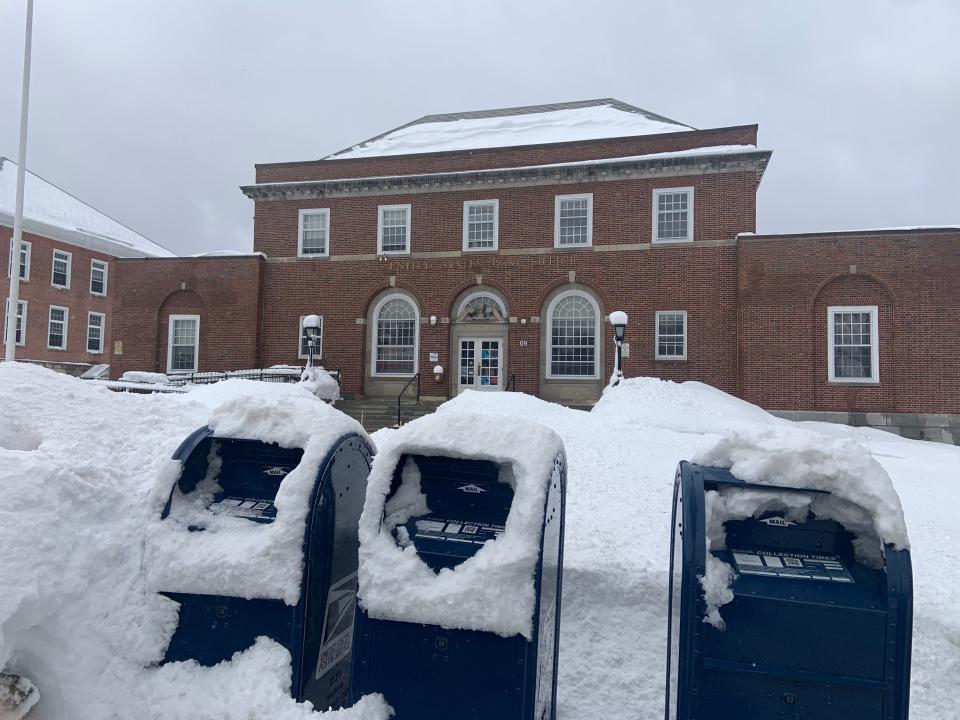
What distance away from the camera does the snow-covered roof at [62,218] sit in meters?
33.9

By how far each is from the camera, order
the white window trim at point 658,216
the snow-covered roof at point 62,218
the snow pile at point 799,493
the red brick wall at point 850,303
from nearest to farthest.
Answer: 1. the snow pile at point 799,493
2. the red brick wall at point 850,303
3. the white window trim at point 658,216
4. the snow-covered roof at point 62,218

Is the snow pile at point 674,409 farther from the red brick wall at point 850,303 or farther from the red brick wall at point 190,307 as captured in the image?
the red brick wall at point 190,307

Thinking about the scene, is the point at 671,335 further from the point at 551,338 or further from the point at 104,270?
the point at 104,270

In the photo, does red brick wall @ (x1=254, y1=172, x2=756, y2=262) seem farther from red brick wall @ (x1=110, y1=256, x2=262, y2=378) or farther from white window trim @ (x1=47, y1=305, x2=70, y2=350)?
white window trim @ (x1=47, y1=305, x2=70, y2=350)

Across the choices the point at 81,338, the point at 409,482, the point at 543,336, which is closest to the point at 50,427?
the point at 409,482

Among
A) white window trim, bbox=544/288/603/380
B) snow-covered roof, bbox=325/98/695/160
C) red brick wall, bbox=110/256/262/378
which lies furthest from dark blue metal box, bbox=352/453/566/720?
red brick wall, bbox=110/256/262/378

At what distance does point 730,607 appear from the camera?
2609 millimetres

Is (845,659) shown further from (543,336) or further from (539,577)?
(543,336)

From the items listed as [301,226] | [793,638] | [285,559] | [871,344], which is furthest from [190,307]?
[793,638]

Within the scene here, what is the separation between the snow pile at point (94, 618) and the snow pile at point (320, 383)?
14961 mm

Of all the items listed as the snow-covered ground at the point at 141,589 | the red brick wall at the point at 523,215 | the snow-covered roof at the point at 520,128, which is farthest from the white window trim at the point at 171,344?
the snow-covered ground at the point at 141,589

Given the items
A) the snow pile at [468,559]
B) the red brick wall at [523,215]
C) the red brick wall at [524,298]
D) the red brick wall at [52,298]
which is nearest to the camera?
the snow pile at [468,559]

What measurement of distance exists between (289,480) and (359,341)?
62.8ft

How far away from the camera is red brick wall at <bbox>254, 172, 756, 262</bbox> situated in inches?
764
